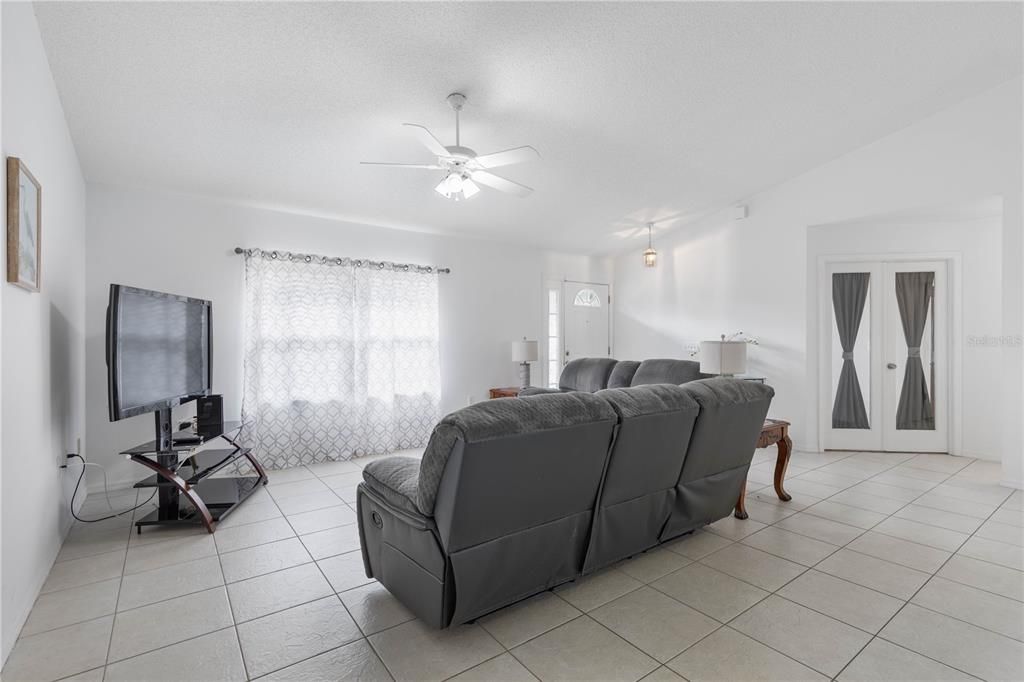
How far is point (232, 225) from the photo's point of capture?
14.4 ft

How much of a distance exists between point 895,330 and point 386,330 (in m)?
5.35

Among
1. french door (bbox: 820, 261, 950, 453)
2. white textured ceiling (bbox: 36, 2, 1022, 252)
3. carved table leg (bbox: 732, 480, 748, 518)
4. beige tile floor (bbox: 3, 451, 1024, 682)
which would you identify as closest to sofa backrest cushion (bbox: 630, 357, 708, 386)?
carved table leg (bbox: 732, 480, 748, 518)

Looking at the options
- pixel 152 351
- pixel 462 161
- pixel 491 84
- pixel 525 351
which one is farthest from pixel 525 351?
pixel 152 351

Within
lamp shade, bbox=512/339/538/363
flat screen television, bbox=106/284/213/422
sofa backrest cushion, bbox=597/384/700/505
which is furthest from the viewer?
lamp shade, bbox=512/339/538/363

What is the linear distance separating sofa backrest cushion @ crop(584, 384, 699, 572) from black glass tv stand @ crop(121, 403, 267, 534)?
2.41 m

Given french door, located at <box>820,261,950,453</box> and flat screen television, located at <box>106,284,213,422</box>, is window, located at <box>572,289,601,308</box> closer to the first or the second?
french door, located at <box>820,261,950,453</box>

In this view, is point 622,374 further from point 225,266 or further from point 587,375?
point 225,266

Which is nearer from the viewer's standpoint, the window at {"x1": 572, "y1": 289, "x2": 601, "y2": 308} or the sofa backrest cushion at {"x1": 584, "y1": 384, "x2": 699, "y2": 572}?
the sofa backrest cushion at {"x1": 584, "y1": 384, "x2": 699, "y2": 572}

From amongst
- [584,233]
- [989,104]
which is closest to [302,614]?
[584,233]

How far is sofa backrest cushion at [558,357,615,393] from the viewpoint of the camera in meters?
5.29

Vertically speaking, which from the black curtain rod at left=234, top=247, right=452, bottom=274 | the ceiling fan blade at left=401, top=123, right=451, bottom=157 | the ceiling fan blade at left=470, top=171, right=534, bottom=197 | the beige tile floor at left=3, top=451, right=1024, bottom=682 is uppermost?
the ceiling fan blade at left=401, top=123, right=451, bottom=157

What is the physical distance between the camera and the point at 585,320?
6988mm

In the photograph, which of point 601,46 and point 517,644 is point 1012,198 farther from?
point 517,644

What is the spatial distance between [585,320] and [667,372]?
245 centimetres
